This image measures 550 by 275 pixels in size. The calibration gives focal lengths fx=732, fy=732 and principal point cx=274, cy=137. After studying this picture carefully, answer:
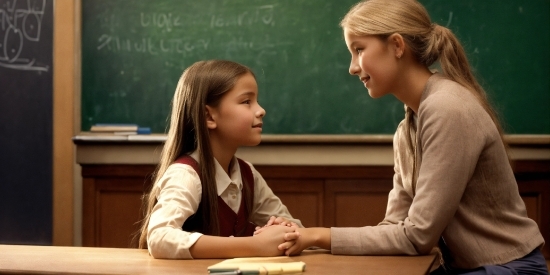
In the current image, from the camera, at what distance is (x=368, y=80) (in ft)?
6.39

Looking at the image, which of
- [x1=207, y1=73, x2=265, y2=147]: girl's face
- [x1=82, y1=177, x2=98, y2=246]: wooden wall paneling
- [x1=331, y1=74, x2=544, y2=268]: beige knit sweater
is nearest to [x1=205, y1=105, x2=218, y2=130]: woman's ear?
[x1=207, y1=73, x2=265, y2=147]: girl's face

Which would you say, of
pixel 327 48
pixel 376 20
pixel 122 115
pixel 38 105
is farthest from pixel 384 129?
pixel 376 20

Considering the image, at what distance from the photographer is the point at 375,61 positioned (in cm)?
191

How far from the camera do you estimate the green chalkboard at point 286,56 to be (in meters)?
4.03

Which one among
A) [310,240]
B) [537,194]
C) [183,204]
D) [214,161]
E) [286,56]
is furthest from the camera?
[286,56]

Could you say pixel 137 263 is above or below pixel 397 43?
below

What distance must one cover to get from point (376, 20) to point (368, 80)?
6.4 inches

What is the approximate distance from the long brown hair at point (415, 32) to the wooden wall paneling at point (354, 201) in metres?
2.13

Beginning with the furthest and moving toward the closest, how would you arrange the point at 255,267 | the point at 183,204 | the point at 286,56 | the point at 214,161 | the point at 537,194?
1. the point at 286,56
2. the point at 537,194
3. the point at 214,161
4. the point at 183,204
5. the point at 255,267

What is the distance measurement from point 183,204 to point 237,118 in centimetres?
38

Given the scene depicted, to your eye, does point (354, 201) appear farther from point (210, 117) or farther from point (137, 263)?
point (137, 263)

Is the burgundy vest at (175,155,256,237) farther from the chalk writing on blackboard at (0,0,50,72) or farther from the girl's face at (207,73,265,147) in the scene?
the chalk writing on blackboard at (0,0,50,72)

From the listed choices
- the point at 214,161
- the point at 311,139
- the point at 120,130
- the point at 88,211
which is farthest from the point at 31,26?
the point at 214,161

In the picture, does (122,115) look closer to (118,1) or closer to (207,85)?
(118,1)
